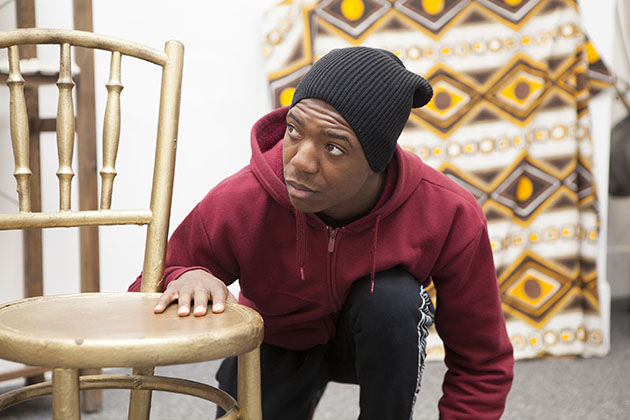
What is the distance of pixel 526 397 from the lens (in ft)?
5.15

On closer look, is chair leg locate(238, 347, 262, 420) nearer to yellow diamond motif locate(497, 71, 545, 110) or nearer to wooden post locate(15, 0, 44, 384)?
wooden post locate(15, 0, 44, 384)

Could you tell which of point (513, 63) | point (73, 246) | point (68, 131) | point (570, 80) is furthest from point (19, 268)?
point (570, 80)

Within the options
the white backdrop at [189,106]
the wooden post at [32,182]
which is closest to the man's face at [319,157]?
the wooden post at [32,182]

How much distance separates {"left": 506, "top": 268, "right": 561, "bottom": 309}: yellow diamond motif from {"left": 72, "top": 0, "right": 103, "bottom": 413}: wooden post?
1.07m

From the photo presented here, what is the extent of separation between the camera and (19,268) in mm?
1574

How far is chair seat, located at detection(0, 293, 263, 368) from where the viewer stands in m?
0.60

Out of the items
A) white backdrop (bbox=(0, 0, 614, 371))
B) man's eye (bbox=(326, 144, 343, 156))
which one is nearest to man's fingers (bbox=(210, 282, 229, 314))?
man's eye (bbox=(326, 144, 343, 156))

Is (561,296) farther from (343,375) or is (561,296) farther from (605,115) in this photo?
(343,375)

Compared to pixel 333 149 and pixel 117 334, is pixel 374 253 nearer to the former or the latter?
pixel 333 149

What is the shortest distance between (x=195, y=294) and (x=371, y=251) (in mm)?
286

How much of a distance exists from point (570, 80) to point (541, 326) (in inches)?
25.7

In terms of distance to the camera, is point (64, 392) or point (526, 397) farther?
point (526, 397)

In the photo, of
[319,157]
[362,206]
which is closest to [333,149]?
[319,157]

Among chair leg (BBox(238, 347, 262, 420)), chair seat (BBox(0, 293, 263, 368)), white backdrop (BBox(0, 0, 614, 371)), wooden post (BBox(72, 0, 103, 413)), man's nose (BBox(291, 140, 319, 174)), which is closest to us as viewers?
chair seat (BBox(0, 293, 263, 368))
